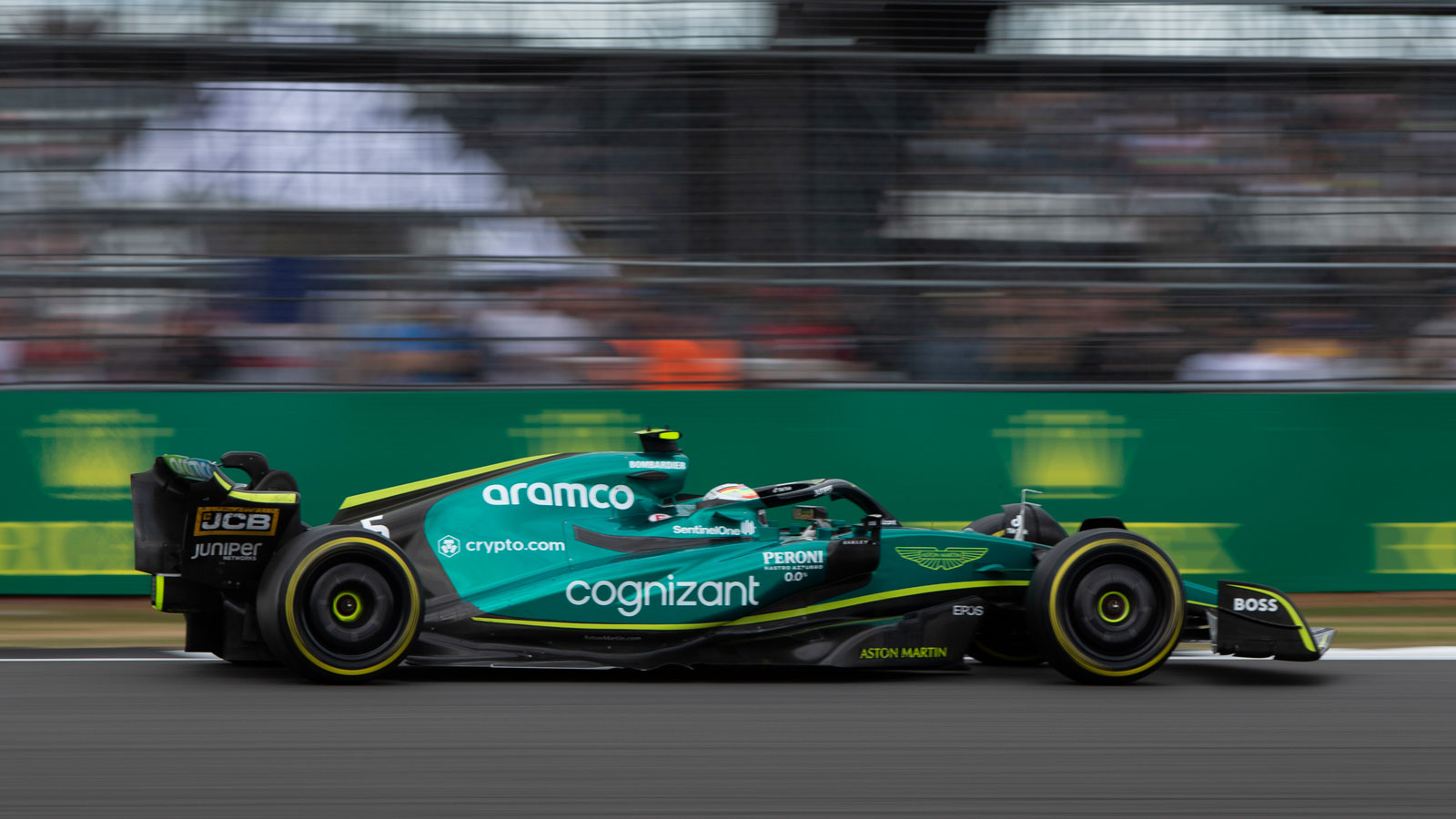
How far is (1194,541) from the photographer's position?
27.9 ft

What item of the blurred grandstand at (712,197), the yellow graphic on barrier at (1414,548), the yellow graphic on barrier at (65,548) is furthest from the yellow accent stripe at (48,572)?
the yellow graphic on barrier at (1414,548)

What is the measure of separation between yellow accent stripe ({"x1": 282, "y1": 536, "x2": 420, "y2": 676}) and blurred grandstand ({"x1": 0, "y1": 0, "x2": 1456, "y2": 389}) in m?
3.04

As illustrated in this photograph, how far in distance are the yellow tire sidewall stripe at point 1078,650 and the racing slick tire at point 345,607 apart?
2.35m

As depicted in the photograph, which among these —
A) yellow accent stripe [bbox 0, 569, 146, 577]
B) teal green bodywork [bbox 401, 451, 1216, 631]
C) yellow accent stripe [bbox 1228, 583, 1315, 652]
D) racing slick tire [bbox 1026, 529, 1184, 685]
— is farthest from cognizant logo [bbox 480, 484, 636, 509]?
yellow accent stripe [bbox 0, 569, 146, 577]

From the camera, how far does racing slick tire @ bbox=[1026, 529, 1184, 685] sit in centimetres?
573

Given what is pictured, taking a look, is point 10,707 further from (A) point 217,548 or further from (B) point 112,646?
(B) point 112,646

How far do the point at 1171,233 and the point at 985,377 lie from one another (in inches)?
58.2

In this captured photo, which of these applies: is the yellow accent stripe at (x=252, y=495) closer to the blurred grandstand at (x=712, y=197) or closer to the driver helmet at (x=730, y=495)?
the driver helmet at (x=730, y=495)

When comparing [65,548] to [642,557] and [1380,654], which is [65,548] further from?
[1380,654]

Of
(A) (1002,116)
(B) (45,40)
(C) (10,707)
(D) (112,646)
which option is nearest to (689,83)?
(A) (1002,116)

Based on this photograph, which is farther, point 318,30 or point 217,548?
point 318,30

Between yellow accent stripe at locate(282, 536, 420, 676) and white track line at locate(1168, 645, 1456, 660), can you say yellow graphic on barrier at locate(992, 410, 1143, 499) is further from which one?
yellow accent stripe at locate(282, 536, 420, 676)

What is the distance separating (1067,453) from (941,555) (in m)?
2.77

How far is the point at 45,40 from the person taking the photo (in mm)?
8648
